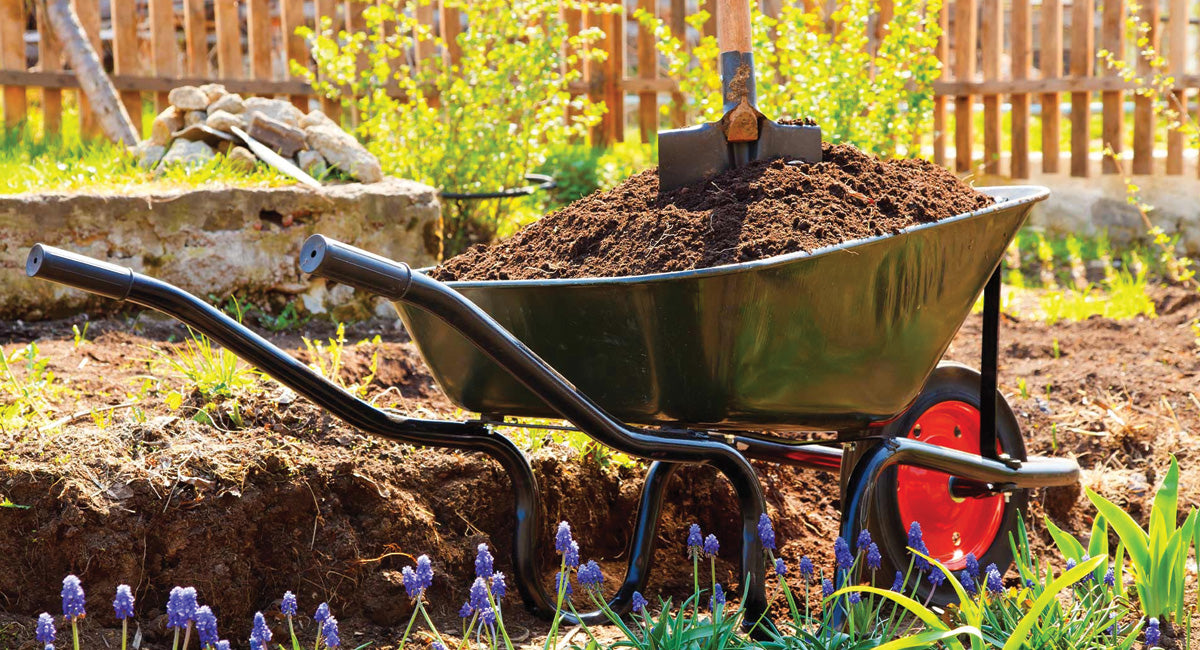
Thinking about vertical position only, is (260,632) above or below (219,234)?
below

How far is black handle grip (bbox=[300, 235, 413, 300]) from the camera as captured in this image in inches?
48.8

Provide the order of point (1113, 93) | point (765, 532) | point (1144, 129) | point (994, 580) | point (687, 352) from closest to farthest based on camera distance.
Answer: point (687, 352)
point (765, 532)
point (994, 580)
point (1144, 129)
point (1113, 93)

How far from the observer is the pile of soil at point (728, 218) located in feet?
5.47

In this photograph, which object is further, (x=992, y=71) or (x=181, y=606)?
(x=992, y=71)

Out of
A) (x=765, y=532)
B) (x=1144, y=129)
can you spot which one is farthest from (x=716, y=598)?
(x=1144, y=129)

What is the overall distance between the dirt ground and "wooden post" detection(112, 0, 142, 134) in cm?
308

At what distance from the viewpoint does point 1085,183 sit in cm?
635

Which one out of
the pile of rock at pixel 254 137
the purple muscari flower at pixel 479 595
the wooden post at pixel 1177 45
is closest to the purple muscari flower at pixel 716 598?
the purple muscari flower at pixel 479 595

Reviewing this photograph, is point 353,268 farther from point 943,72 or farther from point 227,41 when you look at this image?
point 943,72

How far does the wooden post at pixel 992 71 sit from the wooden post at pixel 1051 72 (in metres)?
0.25

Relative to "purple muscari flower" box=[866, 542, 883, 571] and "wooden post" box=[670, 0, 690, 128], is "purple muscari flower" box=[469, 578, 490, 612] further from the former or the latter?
"wooden post" box=[670, 0, 690, 128]

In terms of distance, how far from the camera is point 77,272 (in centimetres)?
137

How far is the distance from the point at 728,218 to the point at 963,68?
5266 millimetres

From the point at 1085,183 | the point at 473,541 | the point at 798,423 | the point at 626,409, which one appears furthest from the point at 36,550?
the point at 1085,183
